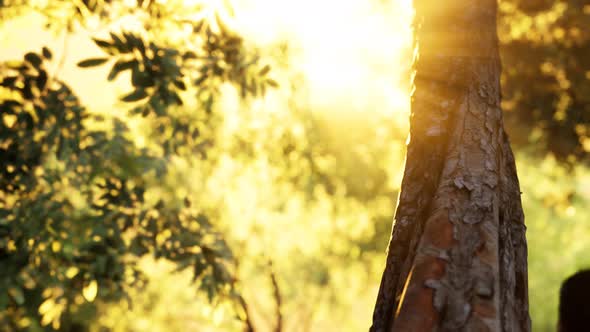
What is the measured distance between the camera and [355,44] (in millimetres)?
14789

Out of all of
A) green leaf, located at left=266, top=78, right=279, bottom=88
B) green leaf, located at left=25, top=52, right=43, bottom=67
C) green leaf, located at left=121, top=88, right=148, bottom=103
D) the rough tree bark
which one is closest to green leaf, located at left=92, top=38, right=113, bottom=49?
green leaf, located at left=121, top=88, right=148, bottom=103

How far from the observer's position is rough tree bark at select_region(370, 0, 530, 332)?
266 cm

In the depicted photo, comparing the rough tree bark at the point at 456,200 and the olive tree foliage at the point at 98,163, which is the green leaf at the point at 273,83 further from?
the rough tree bark at the point at 456,200

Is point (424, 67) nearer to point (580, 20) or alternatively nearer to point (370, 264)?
point (580, 20)

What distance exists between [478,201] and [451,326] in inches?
27.9

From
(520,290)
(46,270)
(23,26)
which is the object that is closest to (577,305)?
A: (520,290)

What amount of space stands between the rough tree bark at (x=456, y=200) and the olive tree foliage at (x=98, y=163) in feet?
8.43

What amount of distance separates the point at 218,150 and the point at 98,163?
6448mm

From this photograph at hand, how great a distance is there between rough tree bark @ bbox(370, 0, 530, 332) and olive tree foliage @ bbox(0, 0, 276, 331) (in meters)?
2.57

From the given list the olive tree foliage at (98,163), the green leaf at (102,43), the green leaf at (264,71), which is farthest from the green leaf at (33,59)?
the green leaf at (264,71)

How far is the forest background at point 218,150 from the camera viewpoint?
229 inches

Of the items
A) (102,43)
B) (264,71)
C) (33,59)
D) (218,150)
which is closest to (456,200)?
(102,43)

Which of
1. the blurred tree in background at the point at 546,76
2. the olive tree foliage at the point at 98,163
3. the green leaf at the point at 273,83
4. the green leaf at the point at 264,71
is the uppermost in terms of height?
the blurred tree in background at the point at 546,76

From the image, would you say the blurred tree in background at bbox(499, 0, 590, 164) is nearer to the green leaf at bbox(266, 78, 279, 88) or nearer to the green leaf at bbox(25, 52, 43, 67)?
the green leaf at bbox(266, 78, 279, 88)
